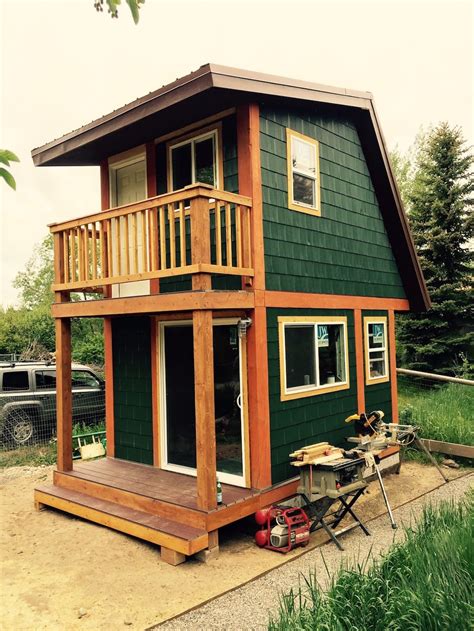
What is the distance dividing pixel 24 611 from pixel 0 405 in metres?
6.17

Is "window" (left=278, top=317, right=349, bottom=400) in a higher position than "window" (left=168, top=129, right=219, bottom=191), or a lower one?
lower

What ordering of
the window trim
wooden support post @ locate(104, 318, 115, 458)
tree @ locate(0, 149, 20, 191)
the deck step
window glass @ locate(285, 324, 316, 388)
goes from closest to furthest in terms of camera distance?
tree @ locate(0, 149, 20, 191)
the deck step
the window trim
window glass @ locate(285, 324, 316, 388)
wooden support post @ locate(104, 318, 115, 458)

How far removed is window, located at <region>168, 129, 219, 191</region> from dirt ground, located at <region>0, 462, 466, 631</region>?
4.52 m

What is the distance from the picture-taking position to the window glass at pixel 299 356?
6941 mm

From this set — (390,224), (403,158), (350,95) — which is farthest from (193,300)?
(403,158)

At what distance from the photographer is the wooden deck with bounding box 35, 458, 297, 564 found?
5.41 m

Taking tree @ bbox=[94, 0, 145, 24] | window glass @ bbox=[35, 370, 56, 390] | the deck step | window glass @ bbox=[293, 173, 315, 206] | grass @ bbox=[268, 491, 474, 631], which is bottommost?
the deck step

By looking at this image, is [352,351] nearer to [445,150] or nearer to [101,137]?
[101,137]

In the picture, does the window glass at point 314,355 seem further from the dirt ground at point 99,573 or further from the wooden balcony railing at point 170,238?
the dirt ground at point 99,573

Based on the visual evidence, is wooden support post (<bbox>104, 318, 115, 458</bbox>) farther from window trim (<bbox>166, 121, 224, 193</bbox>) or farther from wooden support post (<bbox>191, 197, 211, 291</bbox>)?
wooden support post (<bbox>191, 197, 211, 291</bbox>)

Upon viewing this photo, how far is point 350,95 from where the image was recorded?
7805mm

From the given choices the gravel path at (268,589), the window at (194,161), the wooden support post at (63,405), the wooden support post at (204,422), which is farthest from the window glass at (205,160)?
the gravel path at (268,589)

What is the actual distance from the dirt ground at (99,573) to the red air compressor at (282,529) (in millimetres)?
94

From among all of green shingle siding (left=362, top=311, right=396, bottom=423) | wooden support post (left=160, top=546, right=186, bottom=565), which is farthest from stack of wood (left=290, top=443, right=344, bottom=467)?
green shingle siding (left=362, top=311, right=396, bottom=423)
